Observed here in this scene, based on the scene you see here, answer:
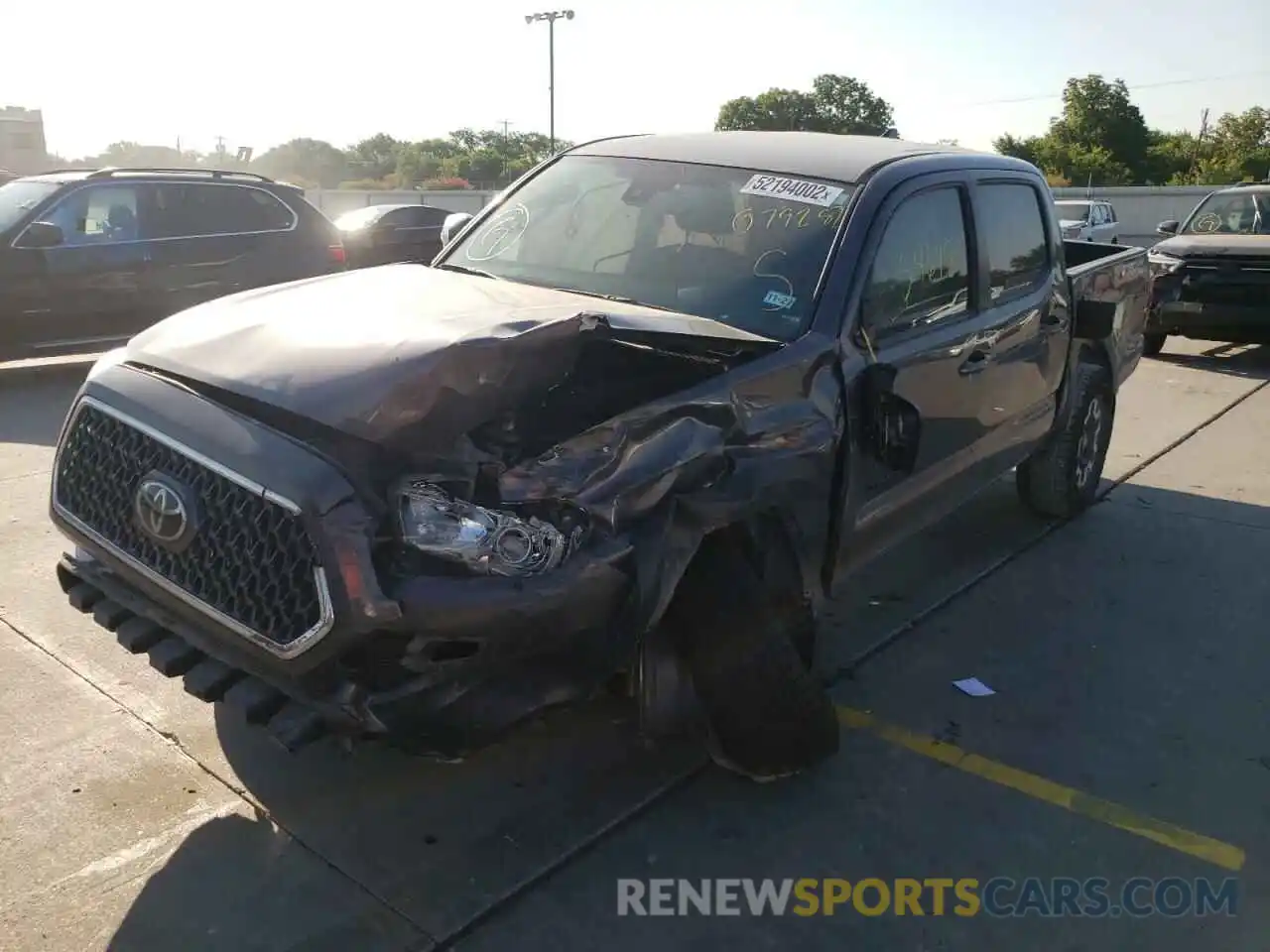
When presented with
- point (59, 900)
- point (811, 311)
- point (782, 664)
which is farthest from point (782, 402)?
point (59, 900)

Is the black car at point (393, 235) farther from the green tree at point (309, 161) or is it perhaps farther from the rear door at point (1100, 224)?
the green tree at point (309, 161)

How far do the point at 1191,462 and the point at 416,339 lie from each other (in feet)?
20.7

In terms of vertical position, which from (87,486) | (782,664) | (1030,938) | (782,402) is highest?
(782,402)

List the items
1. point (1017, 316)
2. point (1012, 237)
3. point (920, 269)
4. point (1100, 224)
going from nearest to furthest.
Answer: point (920, 269) → point (1017, 316) → point (1012, 237) → point (1100, 224)

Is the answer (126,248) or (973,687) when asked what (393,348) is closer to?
(973,687)

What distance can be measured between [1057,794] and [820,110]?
319 ft

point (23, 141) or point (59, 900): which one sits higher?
point (23, 141)

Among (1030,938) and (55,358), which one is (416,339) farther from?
(55,358)

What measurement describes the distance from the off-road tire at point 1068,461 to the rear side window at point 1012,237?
81 centimetres

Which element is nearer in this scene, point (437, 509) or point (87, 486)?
point (437, 509)

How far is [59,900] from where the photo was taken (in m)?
2.81

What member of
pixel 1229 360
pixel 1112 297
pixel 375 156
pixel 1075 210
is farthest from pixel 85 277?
pixel 375 156

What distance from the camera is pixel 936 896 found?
3.03 m

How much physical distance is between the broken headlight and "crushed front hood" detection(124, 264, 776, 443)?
0.54ft
